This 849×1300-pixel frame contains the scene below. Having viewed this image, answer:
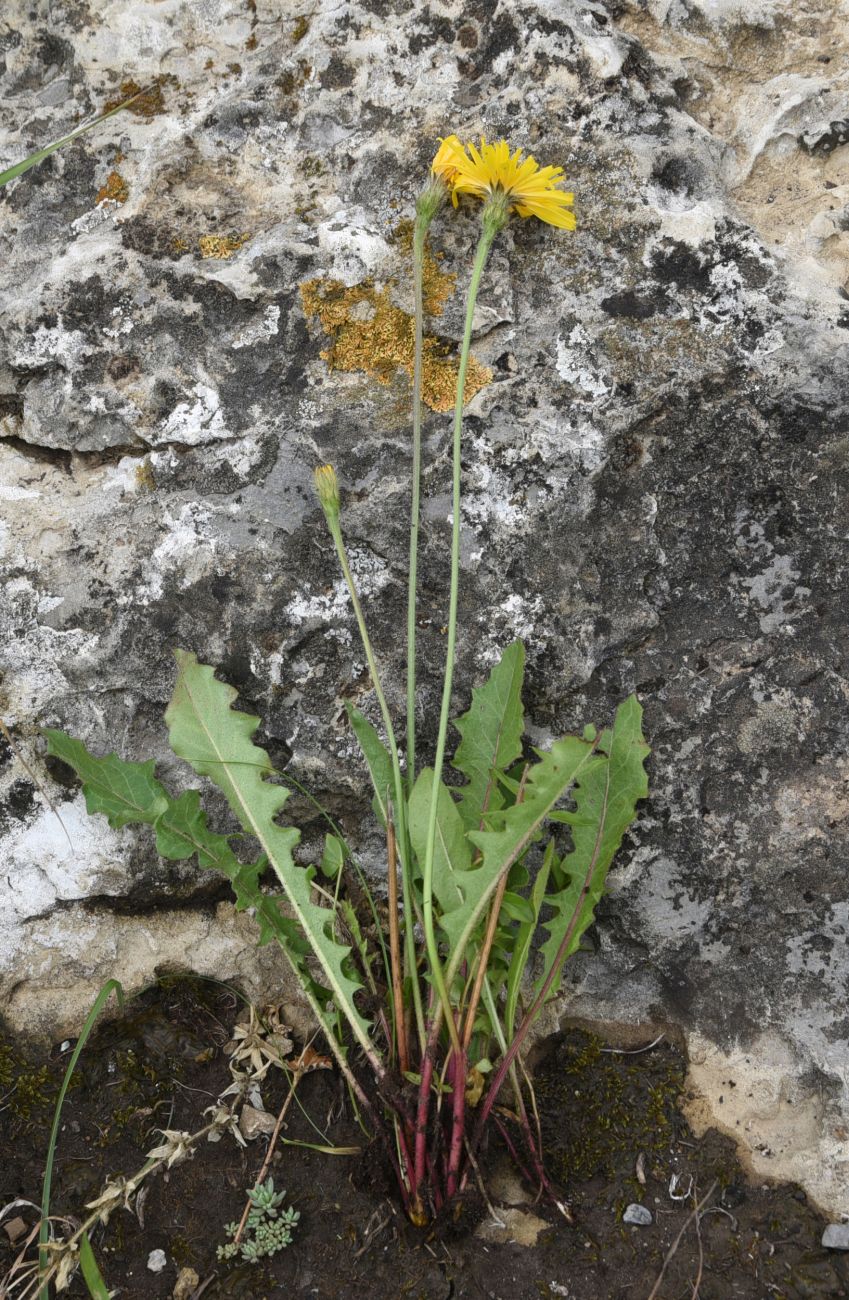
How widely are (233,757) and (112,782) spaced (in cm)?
23

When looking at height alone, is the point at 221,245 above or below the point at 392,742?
above

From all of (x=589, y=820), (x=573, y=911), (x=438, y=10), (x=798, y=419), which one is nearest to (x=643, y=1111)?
(x=573, y=911)

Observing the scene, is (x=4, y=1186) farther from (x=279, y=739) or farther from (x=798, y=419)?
(x=798, y=419)

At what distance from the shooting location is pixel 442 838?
1.81 meters

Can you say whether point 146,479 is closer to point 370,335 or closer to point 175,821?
point 370,335

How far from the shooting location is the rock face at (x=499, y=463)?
1917 millimetres

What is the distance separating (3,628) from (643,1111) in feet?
5.14

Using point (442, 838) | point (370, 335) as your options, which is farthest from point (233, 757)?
point (370, 335)

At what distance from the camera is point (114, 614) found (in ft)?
6.76

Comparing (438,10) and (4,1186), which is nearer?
(4,1186)

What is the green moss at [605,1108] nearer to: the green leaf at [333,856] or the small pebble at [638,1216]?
the small pebble at [638,1216]

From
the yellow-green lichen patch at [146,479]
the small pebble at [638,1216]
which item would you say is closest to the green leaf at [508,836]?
the small pebble at [638,1216]

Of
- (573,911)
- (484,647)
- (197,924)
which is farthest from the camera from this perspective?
(197,924)

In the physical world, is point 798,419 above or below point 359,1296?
above
